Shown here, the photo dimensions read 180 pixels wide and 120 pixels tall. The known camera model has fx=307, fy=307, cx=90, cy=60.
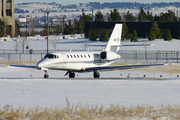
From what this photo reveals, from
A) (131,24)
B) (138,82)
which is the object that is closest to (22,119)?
(138,82)

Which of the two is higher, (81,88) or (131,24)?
(131,24)

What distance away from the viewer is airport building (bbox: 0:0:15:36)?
111 m

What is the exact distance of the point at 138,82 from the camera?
86.4 feet

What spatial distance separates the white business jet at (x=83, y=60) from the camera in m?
28.1

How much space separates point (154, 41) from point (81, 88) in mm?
68002

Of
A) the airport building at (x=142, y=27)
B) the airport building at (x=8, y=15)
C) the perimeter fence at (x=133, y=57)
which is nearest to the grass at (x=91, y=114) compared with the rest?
the perimeter fence at (x=133, y=57)

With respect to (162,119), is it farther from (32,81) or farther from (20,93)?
(32,81)

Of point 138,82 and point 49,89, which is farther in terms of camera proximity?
point 138,82

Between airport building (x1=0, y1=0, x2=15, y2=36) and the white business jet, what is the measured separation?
274ft

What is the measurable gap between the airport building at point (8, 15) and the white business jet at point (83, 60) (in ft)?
274

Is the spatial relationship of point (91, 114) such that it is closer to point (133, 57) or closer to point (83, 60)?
point (83, 60)

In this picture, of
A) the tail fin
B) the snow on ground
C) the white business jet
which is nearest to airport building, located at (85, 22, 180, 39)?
the tail fin

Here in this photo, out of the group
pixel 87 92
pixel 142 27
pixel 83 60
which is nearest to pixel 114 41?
pixel 83 60

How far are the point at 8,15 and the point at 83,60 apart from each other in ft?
300
